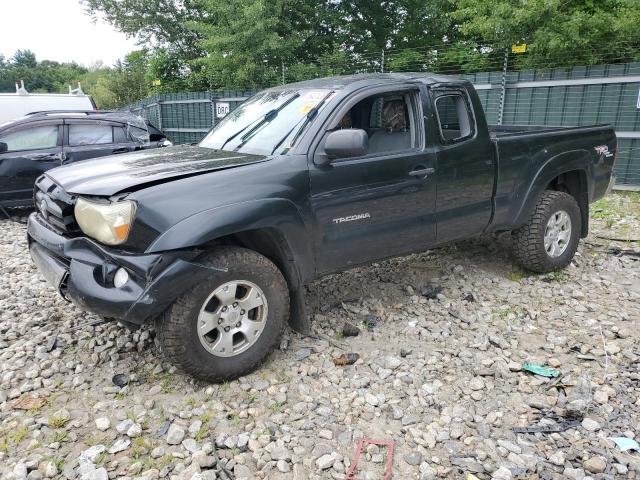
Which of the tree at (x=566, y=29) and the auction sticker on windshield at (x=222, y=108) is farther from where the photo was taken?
the auction sticker on windshield at (x=222, y=108)

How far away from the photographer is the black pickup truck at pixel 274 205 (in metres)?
2.85

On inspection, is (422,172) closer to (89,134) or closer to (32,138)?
(89,134)

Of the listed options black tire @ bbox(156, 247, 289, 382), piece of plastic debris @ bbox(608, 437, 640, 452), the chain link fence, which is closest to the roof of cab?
black tire @ bbox(156, 247, 289, 382)

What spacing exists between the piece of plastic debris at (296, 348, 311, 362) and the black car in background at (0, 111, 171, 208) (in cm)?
570

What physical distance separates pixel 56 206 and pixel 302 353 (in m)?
1.91

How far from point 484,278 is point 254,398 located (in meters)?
2.84

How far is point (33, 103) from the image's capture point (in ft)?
36.8

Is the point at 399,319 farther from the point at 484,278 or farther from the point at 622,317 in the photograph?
the point at 622,317

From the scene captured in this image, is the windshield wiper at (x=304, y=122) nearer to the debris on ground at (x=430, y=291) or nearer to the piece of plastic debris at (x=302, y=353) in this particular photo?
the piece of plastic debris at (x=302, y=353)

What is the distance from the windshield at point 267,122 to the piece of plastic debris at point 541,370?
7.26 feet

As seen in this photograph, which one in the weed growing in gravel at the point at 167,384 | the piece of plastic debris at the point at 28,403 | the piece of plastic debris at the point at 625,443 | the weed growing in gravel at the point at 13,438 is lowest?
the weed growing in gravel at the point at 13,438

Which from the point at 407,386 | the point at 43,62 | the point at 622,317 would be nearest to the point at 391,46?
the point at 622,317

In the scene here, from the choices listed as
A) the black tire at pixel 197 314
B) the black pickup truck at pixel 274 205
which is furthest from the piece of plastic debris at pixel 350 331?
the black tire at pixel 197 314

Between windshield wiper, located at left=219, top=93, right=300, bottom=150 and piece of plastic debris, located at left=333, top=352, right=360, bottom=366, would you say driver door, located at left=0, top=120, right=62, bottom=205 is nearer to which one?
windshield wiper, located at left=219, top=93, right=300, bottom=150
